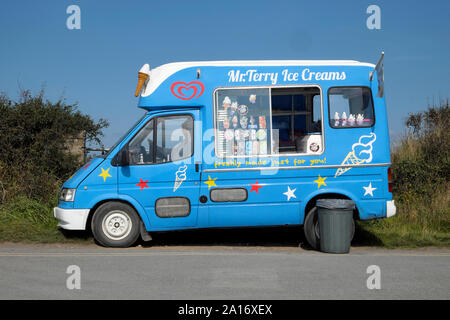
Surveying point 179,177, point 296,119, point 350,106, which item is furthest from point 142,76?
point 350,106

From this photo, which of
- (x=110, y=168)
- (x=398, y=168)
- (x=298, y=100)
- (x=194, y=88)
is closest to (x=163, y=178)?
(x=110, y=168)

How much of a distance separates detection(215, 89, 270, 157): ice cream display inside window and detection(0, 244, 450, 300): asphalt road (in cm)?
184

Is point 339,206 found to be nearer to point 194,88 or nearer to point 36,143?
point 194,88

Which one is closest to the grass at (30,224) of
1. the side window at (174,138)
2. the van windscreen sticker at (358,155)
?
the side window at (174,138)

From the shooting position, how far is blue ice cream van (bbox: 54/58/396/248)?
8430 mm

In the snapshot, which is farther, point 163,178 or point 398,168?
point 398,168

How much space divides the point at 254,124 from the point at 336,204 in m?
2.00

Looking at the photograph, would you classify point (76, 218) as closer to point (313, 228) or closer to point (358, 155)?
point (313, 228)

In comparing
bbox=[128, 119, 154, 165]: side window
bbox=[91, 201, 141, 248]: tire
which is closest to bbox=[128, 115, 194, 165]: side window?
bbox=[128, 119, 154, 165]: side window

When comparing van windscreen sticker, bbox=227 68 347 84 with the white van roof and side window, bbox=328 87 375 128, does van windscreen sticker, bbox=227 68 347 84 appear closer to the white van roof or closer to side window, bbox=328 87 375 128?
the white van roof

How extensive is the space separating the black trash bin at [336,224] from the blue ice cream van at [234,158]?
12.3 inches

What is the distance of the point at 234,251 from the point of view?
27.6ft
